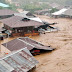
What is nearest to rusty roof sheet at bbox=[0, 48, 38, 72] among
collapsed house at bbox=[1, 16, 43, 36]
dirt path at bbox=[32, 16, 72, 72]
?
dirt path at bbox=[32, 16, 72, 72]

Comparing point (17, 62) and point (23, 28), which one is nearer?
point (17, 62)

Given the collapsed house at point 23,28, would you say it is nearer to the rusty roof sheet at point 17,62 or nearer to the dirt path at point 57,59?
the dirt path at point 57,59

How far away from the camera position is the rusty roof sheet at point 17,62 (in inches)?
354

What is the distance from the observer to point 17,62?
988 centimetres

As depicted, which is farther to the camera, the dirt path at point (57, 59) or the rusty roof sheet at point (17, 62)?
the dirt path at point (57, 59)

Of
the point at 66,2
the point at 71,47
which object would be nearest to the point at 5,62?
the point at 71,47

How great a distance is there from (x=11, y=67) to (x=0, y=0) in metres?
51.8

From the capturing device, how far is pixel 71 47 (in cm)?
1680

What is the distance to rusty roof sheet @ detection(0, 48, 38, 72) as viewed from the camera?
8984 mm

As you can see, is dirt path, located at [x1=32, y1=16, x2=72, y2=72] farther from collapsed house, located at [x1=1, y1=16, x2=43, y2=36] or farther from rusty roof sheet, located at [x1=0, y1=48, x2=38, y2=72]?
collapsed house, located at [x1=1, y1=16, x2=43, y2=36]

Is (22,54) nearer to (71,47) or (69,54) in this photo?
(69,54)

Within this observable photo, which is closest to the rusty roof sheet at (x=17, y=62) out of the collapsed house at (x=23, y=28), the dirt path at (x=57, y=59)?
the dirt path at (x=57, y=59)

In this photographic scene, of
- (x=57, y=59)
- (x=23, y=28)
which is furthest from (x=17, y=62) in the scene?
(x=23, y=28)

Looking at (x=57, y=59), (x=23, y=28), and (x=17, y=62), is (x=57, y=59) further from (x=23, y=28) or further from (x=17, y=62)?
(x=23, y=28)
